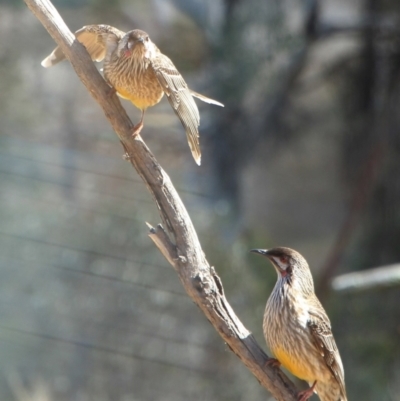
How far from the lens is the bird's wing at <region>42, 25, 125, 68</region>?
292 centimetres

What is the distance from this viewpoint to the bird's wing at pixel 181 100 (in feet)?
8.78

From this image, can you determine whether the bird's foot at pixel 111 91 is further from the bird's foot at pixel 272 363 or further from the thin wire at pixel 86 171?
the thin wire at pixel 86 171

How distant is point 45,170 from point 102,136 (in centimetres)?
71

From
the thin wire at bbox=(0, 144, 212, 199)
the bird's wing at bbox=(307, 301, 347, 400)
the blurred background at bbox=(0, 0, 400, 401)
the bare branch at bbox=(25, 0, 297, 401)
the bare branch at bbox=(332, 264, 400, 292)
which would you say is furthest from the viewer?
the thin wire at bbox=(0, 144, 212, 199)

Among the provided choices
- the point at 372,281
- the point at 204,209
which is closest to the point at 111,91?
the point at 372,281

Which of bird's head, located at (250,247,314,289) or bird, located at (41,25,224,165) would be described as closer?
bird, located at (41,25,224,165)

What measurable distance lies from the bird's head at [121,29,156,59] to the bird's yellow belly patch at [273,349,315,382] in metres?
1.18

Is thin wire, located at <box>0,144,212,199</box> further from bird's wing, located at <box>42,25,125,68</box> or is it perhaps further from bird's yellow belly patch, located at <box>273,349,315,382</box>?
bird's yellow belly patch, located at <box>273,349,315,382</box>

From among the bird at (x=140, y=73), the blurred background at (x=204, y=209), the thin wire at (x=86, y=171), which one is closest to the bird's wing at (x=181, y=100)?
the bird at (x=140, y=73)

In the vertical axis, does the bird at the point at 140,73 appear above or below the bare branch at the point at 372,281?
above

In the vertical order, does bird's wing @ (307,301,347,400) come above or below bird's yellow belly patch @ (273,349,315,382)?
above

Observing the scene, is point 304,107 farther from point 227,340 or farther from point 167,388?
point 227,340

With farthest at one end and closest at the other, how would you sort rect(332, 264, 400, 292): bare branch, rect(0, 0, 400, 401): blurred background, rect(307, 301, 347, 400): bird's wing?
rect(0, 0, 400, 401): blurred background, rect(332, 264, 400, 292): bare branch, rect(307, 301, 347, 400): bird's wing

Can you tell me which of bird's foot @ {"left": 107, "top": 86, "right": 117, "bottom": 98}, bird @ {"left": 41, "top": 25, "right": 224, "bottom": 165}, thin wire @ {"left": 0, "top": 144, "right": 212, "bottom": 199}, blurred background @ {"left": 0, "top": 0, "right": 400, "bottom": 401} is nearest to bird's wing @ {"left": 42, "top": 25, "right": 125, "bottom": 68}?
bird @ {"left": 41, "top": 25, "right": 224, "bottom": 165}
